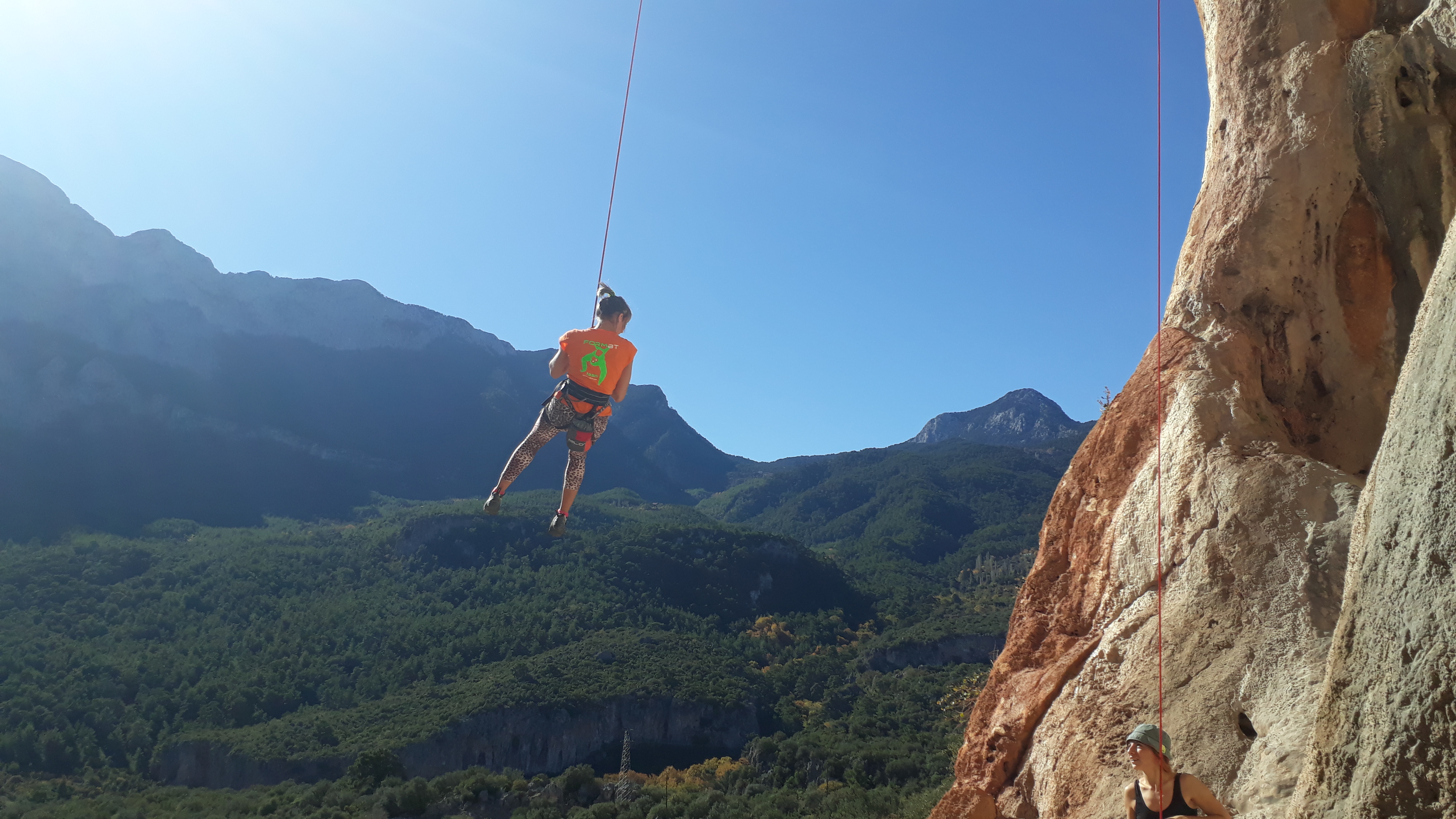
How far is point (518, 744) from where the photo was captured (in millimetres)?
62219

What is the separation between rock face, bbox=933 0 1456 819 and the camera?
21.1ft

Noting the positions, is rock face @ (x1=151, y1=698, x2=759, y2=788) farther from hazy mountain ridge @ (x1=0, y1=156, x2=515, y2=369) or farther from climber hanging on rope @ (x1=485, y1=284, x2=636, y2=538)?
hazy mountain ridge @ (x1=0, y1=156, x2=515, y2=369)

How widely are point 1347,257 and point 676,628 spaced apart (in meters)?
81.5

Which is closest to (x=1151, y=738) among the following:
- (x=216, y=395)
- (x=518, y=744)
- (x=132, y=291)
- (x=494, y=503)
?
(x=494, y=503)

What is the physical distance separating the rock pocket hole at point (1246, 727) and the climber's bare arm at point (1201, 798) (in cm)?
102

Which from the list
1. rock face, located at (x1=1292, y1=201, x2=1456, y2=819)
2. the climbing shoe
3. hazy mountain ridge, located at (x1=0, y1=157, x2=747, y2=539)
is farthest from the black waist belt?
hazy mountain ridge, located at (x1=0, y1=157, x2=747, y2=539)

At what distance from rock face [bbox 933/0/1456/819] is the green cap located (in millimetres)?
664

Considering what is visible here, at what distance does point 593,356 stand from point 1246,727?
616 cm

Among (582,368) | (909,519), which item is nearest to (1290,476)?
(582,368)

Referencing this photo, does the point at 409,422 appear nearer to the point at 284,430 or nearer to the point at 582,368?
the point at 284,430

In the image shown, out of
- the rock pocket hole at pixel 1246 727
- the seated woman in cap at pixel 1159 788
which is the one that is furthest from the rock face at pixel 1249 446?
the seated woman in cap at pixel 1159 788

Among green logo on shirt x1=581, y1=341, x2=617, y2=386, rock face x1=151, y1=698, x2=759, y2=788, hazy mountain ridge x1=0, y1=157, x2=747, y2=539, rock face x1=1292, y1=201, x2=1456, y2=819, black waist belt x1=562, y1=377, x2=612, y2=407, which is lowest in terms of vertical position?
rock face x1=151, y1=698, x2=759, y2=788

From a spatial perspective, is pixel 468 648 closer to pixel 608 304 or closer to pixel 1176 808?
pixel 608 304

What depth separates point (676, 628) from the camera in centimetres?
8644
